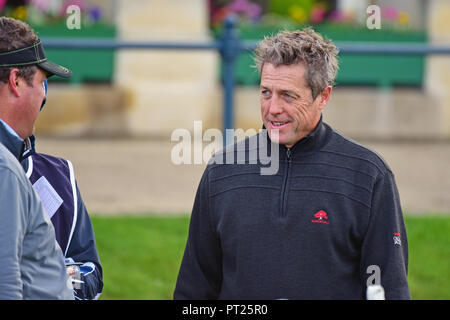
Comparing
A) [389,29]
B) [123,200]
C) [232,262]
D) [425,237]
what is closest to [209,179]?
[232,262]

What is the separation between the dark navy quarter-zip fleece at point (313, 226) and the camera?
2973 millimetres

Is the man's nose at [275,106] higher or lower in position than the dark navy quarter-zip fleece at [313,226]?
higher

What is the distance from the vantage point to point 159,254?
20.9 feet

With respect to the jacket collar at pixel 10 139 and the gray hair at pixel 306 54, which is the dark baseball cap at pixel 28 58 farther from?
the gray hair at pixel 306 54

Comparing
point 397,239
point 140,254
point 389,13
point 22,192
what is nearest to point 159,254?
point 140,254

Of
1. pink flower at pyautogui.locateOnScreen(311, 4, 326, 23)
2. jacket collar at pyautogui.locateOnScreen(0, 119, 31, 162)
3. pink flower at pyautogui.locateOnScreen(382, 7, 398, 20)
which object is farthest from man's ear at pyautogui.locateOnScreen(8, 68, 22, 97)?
pink flower at pyautogui.locateOnScreen(382, 7, 398, 20)

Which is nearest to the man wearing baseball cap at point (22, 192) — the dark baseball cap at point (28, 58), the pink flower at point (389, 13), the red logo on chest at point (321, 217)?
the dark baseball cap at point (28, 58)

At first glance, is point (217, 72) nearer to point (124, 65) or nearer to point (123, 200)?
point (124, 65)

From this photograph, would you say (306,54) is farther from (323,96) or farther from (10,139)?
(10,139)

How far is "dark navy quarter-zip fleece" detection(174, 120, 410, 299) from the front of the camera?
117 inches

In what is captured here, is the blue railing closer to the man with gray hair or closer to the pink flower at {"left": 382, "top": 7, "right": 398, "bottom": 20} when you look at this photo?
the man with gray hair

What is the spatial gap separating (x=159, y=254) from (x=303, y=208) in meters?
3.50

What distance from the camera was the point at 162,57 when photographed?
1139 cm

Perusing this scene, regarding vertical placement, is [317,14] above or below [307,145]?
above
